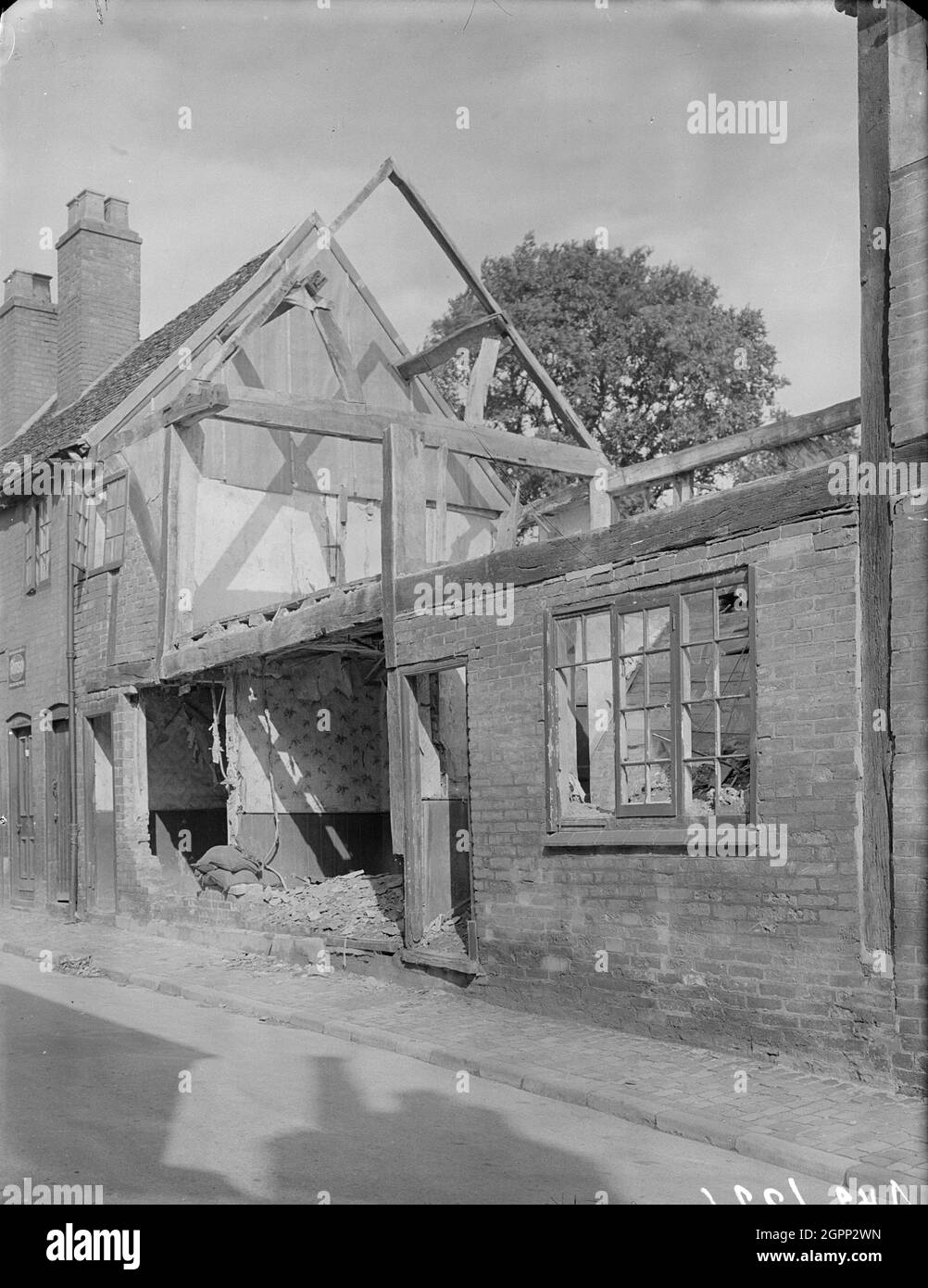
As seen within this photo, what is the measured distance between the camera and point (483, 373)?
54.3 feet

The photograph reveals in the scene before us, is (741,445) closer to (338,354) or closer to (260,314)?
(338,354)

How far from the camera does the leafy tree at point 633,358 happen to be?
26000 mm

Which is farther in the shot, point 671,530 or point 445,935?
point 445,935

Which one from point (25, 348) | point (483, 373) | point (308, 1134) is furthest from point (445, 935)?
point (25, 348)

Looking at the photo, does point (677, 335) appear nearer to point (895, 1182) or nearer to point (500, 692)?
point (500, 692)

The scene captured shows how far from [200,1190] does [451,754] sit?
27.1ft

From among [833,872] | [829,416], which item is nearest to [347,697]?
[829,416]

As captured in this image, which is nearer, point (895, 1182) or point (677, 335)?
point (895, 1182)

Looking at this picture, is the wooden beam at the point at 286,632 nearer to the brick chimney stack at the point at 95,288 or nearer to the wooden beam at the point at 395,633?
the wooden beam at the point at 395,633

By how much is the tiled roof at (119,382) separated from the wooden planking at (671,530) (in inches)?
374

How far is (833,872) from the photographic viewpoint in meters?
7.58

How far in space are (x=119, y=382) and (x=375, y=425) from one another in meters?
7.42

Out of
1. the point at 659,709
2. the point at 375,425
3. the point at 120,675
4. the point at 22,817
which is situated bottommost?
the point at 22,817

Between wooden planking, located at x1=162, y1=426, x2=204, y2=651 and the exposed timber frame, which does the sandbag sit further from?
the exposed timber frame
